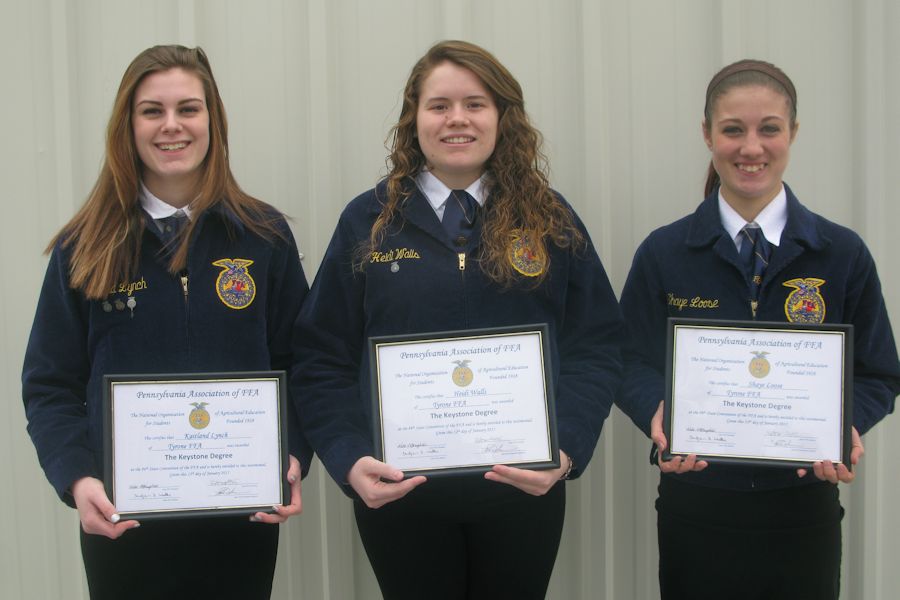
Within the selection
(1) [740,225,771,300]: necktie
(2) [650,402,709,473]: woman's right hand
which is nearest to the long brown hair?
(1) [740,225,771,300]: necktie

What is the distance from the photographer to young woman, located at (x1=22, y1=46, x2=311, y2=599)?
2.53 metres

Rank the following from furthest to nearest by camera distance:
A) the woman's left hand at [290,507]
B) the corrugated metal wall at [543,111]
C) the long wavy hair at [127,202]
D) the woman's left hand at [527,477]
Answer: the corrugated metal wall at [543,111]
the long wavy hair at [127,202]
the woman's left hand at [290,507]
the woman's left hand at [527,477]

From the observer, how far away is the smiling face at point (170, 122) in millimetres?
2631

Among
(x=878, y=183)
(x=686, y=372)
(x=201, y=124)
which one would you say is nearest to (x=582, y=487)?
(x=686, y=372)

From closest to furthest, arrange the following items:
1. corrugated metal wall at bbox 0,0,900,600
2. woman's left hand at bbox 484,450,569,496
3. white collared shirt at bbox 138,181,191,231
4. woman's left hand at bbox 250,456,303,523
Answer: woman's left hand at bbox 484,450,569,496
woman's left hand at bbox 250,456,303,523
white collared shirt at bbox 138,181,191,231
corrugated metal wall at bbox 0,0,900,600

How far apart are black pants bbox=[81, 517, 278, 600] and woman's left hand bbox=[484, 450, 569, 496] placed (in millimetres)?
841

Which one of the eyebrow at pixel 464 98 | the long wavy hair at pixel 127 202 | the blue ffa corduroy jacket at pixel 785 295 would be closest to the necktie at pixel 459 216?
the eyebrow at pixel 464 98

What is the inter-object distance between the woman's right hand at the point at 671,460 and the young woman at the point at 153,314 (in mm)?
1139

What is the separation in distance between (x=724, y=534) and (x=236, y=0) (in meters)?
2.83

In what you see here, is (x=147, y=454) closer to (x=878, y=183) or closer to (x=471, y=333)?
(x=471, y=333)

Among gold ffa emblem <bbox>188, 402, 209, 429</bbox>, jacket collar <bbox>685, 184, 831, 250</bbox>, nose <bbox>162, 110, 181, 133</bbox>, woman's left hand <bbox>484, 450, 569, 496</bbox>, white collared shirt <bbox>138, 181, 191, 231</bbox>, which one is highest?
nose <bbox>162, 110, 181, 133</bbox>

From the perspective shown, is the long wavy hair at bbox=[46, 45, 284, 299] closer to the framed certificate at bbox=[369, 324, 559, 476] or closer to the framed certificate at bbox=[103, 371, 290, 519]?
the framed certificate at bbox=[103, 371, 290, 519]

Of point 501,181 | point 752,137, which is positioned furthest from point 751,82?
point 501,181

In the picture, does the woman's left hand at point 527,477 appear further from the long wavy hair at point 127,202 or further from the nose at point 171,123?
the nose at point 171,123
